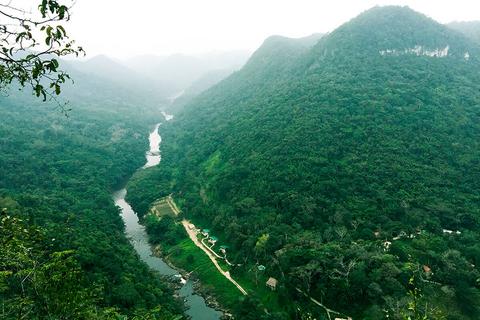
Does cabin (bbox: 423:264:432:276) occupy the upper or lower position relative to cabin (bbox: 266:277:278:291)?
lower

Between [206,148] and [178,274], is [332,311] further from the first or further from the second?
[206,148]

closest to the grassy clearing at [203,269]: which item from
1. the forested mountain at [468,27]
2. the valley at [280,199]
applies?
the valley at [280,199]

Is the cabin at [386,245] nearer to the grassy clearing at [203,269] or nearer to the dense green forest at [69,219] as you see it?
the grassy clearing at [203,269]

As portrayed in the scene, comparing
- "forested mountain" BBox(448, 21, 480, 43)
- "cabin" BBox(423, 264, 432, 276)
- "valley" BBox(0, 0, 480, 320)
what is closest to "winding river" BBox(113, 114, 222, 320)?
"valley" BBox(0, 0, 480, 320)

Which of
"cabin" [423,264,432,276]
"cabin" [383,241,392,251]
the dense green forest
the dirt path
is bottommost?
"cabin" [423,264,432,276]

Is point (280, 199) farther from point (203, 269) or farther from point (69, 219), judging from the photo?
point (69, 219)

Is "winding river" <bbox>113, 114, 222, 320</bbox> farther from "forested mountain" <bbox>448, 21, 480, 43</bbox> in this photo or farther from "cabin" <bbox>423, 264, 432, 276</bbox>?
"forested mountain" <bbox>448, 21, 480, 43</bbox>

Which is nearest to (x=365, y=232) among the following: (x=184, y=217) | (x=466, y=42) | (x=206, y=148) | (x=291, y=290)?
(x=291, y=290)
